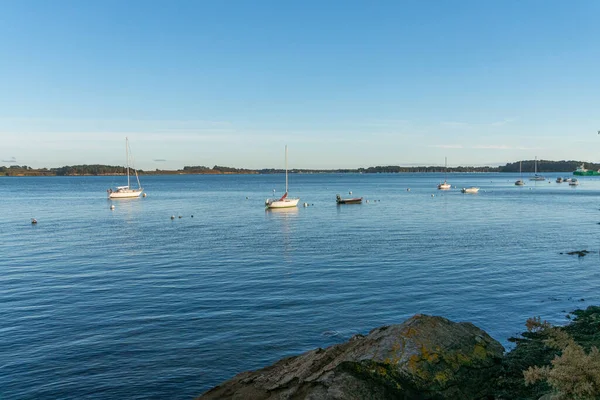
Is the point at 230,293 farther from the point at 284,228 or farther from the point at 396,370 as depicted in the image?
the point at 284,228

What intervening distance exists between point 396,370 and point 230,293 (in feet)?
57.3

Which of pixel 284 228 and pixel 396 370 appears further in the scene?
pixel 284 228

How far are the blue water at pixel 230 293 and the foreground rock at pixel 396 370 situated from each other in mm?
5207

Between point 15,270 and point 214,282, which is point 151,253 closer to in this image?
point 15,270

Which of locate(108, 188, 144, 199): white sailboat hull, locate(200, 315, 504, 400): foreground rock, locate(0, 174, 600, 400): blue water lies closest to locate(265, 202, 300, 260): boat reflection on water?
locate(0, 174, 600, 400): blue water

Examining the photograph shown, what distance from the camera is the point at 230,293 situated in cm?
2633

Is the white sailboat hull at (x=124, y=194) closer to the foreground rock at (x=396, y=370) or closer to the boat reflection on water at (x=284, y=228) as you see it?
the boat reflection on water at (x=284, y=228)

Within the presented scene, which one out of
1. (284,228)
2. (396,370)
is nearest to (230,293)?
(396,370)

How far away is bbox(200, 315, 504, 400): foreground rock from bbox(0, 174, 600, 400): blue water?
521 cm

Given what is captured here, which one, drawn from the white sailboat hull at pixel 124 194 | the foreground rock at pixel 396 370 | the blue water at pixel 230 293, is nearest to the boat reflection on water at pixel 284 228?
the blue water at pixel 230 293

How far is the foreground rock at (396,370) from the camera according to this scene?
9.30 meters

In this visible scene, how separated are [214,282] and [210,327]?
28.8ft

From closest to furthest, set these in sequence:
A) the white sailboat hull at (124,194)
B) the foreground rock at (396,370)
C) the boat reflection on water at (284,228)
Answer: the foreground rock at (396,370)
the boat reflection on water at (284,228)
the white sailboat hull at (124,194)

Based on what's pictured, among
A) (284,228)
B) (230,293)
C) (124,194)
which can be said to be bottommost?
(284,228)
